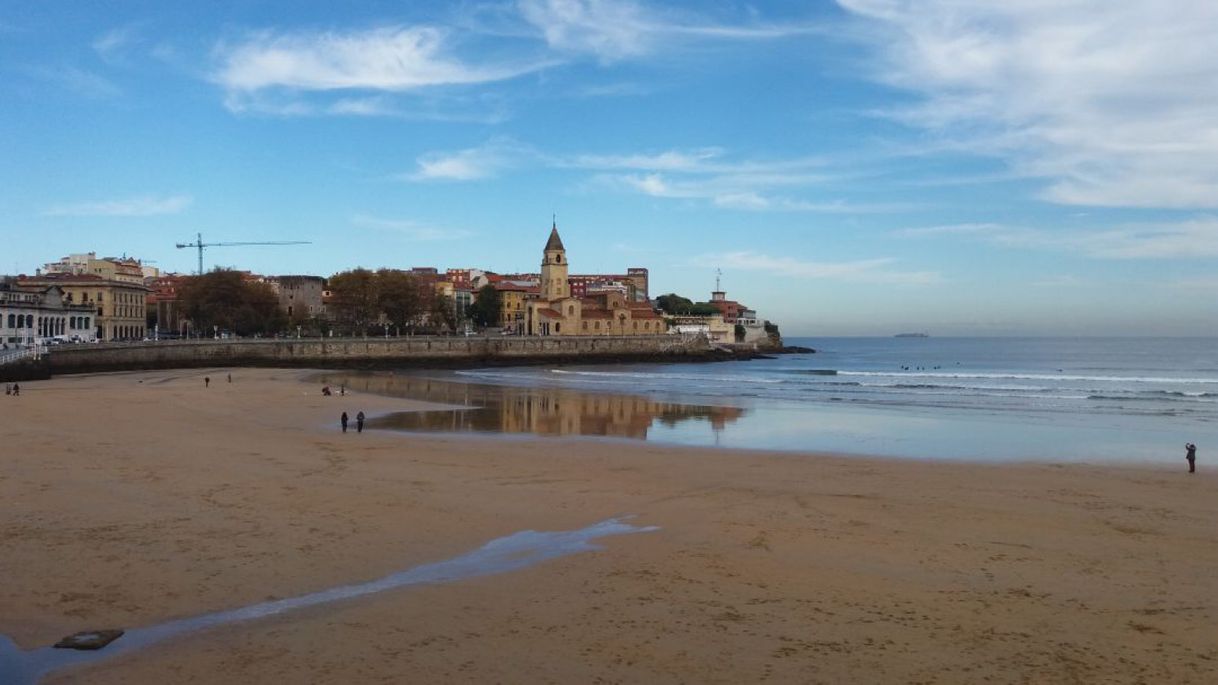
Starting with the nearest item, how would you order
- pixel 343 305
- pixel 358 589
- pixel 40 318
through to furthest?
1. pixel 358 589
2. pixel 40 318
3. pixel 343 305

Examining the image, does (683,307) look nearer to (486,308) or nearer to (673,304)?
(673,304)

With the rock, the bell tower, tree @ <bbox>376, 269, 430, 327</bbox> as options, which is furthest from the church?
the rock

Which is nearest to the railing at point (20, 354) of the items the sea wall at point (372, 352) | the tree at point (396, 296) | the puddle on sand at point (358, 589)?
the sea wall at point (372, 352)

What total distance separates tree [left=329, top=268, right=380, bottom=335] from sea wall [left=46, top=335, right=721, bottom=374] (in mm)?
11365

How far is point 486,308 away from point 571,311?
707 inches

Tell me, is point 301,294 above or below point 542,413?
above

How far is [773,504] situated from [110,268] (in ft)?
331

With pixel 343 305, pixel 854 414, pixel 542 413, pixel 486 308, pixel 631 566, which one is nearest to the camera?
pixel 631 566

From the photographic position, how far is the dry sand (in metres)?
7.74

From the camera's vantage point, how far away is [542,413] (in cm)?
3225

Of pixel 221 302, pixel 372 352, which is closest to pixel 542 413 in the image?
pixel 372 352

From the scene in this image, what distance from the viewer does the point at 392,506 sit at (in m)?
14.2

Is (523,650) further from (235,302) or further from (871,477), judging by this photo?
(235,302)

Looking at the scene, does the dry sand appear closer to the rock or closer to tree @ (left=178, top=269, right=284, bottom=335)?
the rock
